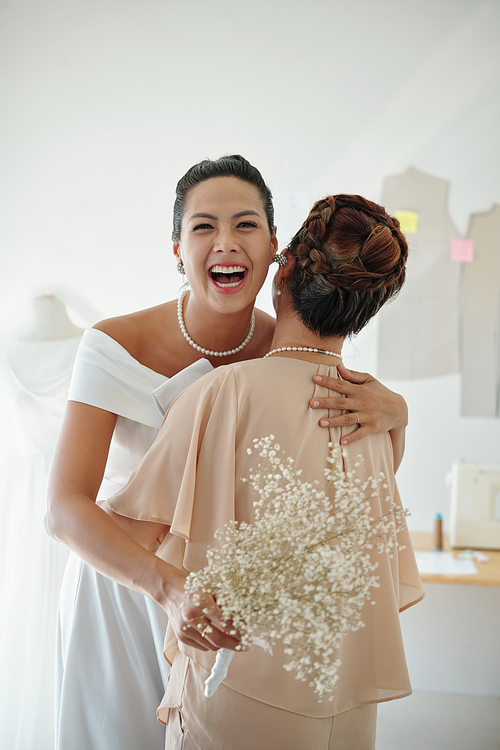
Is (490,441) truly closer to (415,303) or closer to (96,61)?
(415,303)

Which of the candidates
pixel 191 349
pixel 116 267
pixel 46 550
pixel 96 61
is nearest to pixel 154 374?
pixel 191 349

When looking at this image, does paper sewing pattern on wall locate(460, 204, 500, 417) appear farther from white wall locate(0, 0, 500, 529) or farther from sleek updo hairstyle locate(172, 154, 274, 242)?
sleek updo hairstyle locate(172, 154, 274, 242)

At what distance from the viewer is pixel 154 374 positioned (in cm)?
149

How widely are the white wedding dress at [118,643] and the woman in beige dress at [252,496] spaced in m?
0.42

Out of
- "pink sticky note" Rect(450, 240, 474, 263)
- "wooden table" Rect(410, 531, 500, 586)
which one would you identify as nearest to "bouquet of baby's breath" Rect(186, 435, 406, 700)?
"wooden table" Rect(410, 531, 500, 586)

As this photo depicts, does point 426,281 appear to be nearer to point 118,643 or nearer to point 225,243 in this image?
point 225,243

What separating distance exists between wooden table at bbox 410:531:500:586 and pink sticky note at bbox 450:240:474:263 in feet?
4.74

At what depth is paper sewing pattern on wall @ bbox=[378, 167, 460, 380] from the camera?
316 centimetres

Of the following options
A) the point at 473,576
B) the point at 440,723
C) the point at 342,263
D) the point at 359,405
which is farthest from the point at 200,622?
the point at 440,723

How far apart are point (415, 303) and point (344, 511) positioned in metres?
2.58

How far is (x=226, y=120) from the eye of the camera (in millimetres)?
3289

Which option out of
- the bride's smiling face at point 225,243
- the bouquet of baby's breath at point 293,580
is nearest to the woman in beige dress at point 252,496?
the bouquet of baby's breath at point 293,580

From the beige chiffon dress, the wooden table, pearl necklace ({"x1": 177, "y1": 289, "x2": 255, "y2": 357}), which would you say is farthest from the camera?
the wooden table

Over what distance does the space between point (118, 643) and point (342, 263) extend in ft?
3.55
